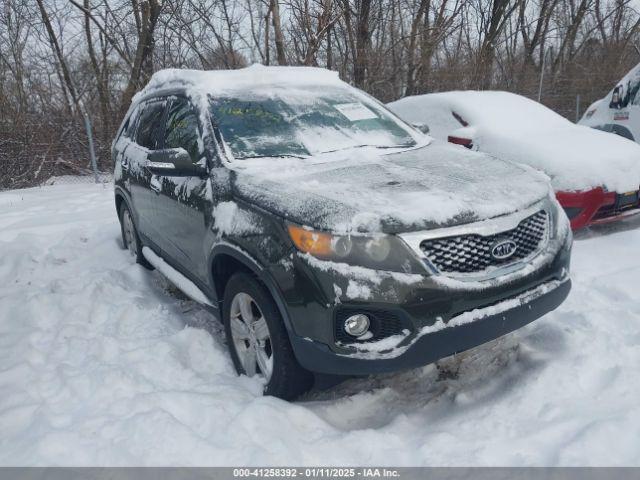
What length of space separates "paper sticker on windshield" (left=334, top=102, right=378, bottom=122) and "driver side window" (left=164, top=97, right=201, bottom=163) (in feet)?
3.37

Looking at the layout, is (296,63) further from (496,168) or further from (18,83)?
(496,168)

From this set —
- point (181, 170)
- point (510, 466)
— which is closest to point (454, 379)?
point (510, 466)

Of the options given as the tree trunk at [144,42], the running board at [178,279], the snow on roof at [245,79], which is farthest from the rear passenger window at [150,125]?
the tree trunk at [144,42]

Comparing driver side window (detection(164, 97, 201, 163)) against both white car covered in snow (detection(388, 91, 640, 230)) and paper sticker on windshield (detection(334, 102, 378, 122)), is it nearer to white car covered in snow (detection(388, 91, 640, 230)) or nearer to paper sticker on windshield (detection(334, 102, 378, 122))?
paper sticker on windshield (detection(334, 102, 378, 122))

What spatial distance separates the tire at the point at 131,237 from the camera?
186 inches

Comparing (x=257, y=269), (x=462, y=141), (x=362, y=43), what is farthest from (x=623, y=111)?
(x=362, y=43)

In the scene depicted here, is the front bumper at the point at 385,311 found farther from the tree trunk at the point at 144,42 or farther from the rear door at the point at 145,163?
the tree trunk at the point at 144,42

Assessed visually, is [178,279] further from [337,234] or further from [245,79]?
[337,234]

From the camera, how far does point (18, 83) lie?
41.5 ft

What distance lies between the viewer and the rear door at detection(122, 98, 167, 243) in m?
3.98

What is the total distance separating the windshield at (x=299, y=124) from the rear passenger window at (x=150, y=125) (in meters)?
0.85

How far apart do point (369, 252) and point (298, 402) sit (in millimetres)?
999

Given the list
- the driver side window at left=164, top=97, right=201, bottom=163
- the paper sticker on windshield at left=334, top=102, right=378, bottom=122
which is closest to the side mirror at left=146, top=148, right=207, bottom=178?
the driver side window at left=164, top=97, right=201, bottom=163

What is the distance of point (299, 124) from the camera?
3410 mm
